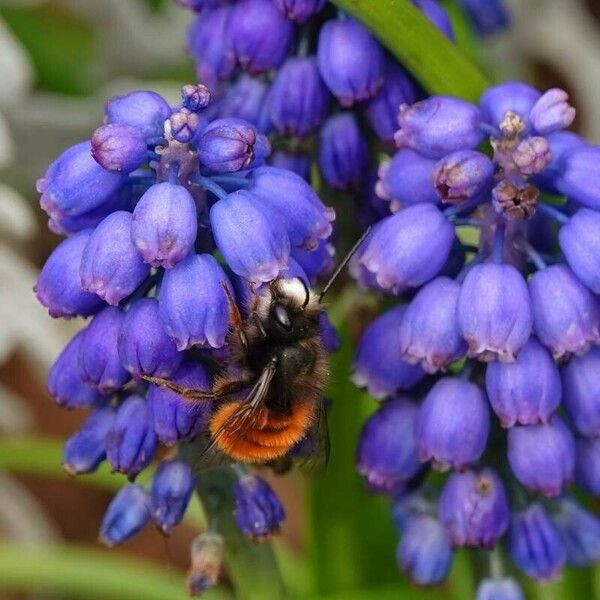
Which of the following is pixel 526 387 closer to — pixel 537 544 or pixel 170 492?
pixel 537 544

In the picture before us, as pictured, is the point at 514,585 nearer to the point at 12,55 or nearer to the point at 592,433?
the point at 592,433

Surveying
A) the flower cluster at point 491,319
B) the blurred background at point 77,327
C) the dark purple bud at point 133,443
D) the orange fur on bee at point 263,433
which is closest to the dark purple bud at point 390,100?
the flower cluster at point 491,319

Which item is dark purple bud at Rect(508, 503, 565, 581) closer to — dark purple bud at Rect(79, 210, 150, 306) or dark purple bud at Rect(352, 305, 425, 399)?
dark purple bud at Rect(352, 305, 425, 399)

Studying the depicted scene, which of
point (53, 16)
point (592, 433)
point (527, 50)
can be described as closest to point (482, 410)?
point (592, 433)

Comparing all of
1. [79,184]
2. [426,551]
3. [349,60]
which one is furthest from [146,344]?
[426,551]

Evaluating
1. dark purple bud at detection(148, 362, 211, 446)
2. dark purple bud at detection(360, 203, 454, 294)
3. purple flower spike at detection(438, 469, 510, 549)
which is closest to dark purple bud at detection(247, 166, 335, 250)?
dark purple bud at detection(360, 203, 454, 294)

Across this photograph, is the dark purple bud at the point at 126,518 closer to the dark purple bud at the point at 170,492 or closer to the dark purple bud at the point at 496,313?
the dark purple bud at the point at 170,492
